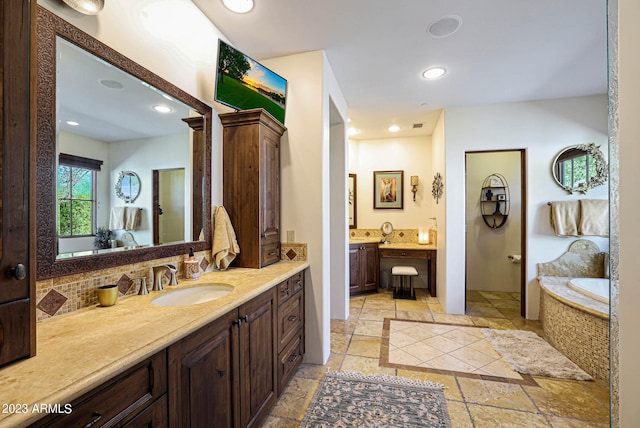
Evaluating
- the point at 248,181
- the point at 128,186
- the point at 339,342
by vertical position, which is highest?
the point at 248,181

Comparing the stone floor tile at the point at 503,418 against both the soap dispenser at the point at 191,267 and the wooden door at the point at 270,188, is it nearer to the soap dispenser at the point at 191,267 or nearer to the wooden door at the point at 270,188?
the wooden door at the point at 270,188

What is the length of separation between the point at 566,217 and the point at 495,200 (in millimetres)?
1363

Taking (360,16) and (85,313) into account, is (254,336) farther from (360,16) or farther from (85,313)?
(360,16)

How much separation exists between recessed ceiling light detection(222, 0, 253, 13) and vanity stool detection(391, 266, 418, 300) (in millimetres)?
3721

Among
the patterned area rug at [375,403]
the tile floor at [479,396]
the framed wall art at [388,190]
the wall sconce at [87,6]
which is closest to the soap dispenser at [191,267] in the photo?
the tile floor at [479,396]

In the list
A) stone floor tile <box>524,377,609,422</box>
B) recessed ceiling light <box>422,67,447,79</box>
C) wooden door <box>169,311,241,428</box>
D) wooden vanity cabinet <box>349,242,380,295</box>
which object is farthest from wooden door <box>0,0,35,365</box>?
wooden vanity cabinet <box>349,242,380,295</box>

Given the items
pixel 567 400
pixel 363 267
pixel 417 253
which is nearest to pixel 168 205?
pixel 567 400

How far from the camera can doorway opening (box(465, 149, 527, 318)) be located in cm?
446

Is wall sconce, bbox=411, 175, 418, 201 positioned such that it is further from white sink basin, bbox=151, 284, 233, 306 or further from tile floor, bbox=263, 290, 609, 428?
white sink basin, bbox=151, 284, 233, 306

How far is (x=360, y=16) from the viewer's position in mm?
Answer: 1919

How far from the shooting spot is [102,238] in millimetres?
1268

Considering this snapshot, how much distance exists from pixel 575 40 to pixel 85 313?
12.5ft

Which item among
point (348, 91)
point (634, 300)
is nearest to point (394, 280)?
point (348, 91)

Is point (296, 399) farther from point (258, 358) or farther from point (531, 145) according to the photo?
point (531, 145)
